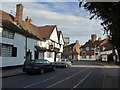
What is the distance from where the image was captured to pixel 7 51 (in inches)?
896

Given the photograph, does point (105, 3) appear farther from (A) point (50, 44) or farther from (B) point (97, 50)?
(B) point (97, 50)

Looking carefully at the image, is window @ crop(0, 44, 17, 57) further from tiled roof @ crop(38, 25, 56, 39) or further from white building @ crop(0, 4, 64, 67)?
tiled roof @ crop(38, 25, 56, 39)

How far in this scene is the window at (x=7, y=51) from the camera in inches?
851

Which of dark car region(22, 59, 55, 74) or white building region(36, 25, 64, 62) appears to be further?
white building region(36, 25, 64, 62)

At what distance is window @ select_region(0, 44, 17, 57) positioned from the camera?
21.6 metres

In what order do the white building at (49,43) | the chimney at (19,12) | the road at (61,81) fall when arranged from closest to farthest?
the road at (61,81)
the chimney at (19,12)
the white building at (49,43)

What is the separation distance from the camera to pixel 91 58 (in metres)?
83.7

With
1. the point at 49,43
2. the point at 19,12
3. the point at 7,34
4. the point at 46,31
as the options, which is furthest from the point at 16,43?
the point at 46,31

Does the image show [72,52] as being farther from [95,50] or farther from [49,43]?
[49,43]

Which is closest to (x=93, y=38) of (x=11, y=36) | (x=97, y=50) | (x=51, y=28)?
(x=97, y=50)

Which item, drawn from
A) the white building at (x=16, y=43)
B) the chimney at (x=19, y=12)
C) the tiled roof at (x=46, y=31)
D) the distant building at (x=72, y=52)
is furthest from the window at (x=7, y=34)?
the distant building at (x=72, y=52)

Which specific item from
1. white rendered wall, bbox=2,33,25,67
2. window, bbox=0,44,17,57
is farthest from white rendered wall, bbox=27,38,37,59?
window, bbox=0,44,17,57

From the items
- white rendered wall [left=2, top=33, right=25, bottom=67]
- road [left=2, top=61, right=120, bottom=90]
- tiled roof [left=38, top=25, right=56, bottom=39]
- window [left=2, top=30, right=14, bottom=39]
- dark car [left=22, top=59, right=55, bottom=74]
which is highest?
tiled roof [left=38, top=25, right=56, bottom=39]

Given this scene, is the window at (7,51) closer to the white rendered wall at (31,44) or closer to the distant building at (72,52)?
the white rendered wall at (31,44)
